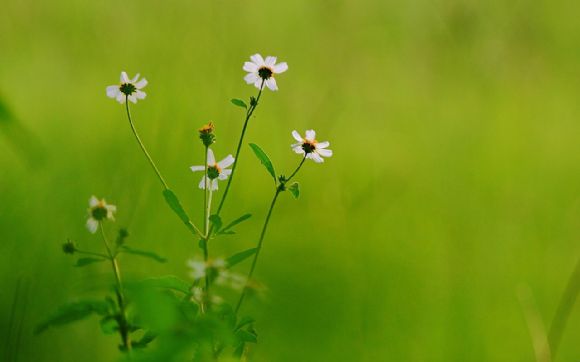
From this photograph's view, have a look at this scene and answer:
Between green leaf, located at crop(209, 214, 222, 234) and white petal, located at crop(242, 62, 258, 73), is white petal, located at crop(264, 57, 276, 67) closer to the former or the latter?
white petal, located at crop(242, 62, 258, 73)

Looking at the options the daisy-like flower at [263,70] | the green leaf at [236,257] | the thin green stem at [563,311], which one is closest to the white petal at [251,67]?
the daisy-like flower at [263,70]

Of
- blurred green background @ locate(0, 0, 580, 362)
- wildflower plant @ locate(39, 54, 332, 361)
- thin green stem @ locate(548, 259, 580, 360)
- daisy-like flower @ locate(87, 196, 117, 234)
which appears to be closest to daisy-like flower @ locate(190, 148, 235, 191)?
wildflower plant @ locate(39, 54, 332, 361)

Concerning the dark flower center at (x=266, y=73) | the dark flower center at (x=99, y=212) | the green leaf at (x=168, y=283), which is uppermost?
the dark flower center at (x=266, y=73)

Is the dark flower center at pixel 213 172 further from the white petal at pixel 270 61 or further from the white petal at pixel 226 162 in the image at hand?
the white petal at pixel 270 61

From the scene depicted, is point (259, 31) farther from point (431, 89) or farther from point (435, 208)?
point (435, 208)

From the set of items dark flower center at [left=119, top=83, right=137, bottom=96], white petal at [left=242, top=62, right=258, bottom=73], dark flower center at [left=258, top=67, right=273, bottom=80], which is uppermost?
white petal at [left=242, top=62, right=258, bottom=73]

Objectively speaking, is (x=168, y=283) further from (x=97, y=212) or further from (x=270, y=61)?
(x=270, y=61)
